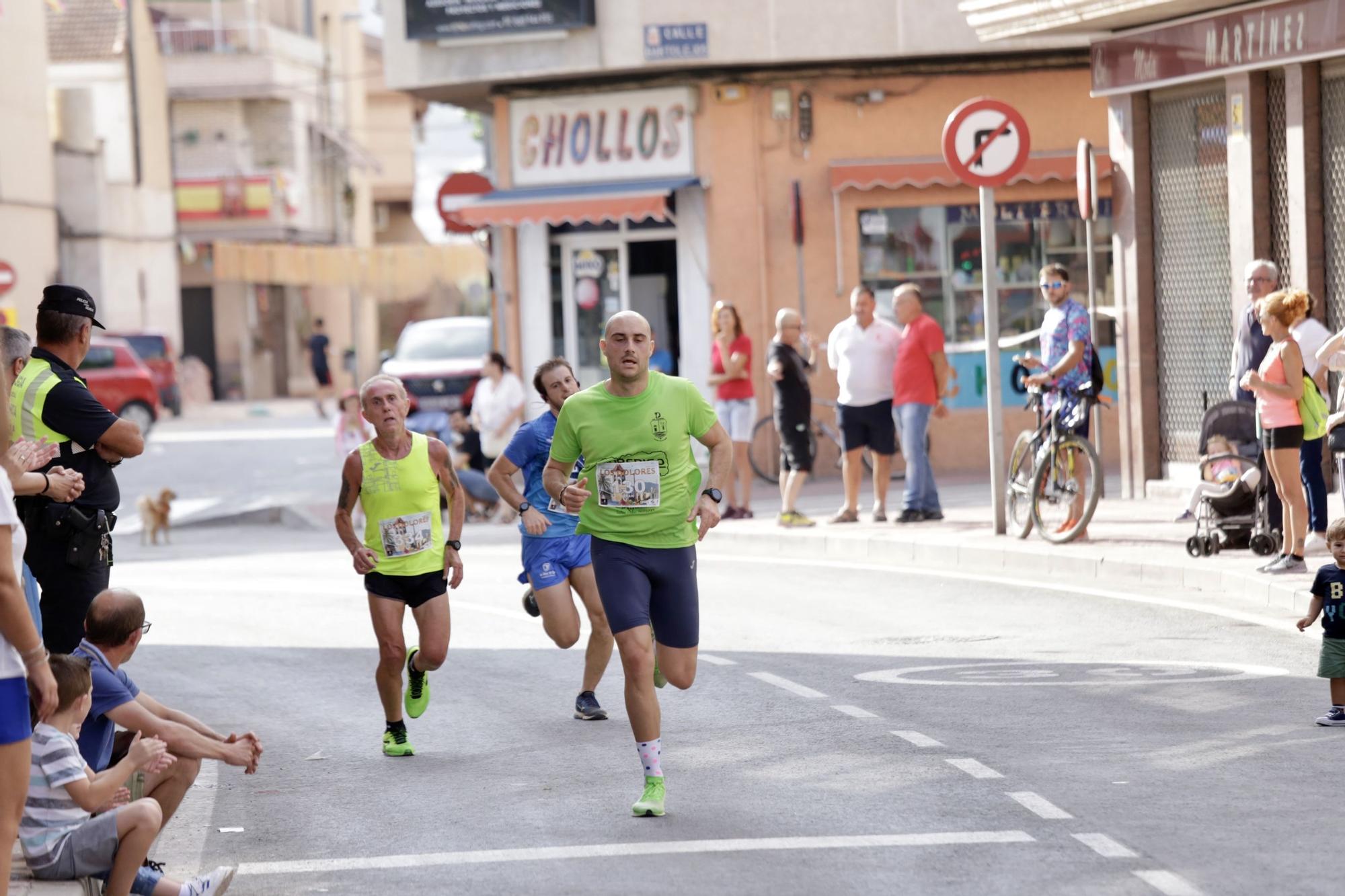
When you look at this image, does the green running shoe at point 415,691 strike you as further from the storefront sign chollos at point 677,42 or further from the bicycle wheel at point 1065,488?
the storefront sign chollos at point 677,42

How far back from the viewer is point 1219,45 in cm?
1734

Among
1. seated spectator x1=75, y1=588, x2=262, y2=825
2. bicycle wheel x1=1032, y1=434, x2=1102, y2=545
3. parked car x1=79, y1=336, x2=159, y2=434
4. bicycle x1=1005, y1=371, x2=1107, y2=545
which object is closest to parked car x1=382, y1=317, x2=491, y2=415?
parked car x1=79, y1=336, x2=159, y2=434

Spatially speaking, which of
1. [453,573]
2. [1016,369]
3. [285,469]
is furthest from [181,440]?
[453,573]

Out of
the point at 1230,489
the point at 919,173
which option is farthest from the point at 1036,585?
the point at 919,173

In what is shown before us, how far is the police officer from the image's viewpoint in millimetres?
7750

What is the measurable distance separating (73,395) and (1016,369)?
16.5 m

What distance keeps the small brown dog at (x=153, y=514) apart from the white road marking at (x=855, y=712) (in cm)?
1354

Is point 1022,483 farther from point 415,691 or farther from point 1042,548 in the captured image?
point 415,691

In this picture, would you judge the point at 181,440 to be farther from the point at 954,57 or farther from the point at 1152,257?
the point at 1152,257

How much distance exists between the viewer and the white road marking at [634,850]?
716 centimetres

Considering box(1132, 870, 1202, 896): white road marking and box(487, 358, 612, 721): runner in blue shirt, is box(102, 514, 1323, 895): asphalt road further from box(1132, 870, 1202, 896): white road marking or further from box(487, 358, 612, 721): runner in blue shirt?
box(487, 358, 612, 721): runner in blue shirt

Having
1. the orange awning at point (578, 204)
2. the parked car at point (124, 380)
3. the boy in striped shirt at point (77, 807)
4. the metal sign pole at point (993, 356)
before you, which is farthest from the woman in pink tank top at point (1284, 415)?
the parked car at point (124, 380)

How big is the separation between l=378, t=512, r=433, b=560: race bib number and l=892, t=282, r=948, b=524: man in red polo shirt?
889 cm

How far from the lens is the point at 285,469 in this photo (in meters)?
30.8
